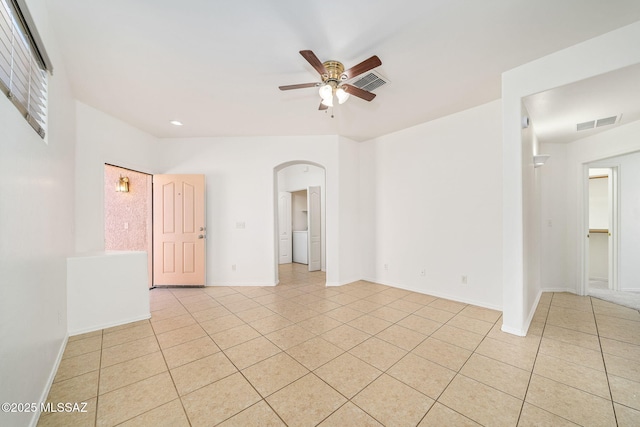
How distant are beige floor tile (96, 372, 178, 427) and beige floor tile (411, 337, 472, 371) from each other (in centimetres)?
206

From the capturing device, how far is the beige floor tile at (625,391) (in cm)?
163

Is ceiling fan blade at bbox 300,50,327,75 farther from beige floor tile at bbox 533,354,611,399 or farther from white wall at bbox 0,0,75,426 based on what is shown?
beige floor tile at bbox 533,354,611,399

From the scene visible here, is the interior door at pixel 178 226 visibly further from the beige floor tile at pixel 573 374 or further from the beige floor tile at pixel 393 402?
the beige floor tile at pixel 573 374

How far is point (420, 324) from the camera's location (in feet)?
9.23

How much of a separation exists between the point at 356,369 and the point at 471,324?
1.66m

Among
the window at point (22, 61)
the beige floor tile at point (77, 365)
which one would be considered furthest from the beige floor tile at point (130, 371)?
the window at point (22, 61)

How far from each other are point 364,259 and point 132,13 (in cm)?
446

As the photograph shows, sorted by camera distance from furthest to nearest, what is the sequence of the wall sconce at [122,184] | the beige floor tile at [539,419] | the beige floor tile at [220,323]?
1. the wall sconce at [122,184]
2. the beige floor tile at [220,323]
3. the beige floor tile at [539,419]

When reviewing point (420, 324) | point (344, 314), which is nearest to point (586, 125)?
point (420, 324)

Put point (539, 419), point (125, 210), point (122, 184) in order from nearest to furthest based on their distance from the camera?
1. point (539, 419)
2. point (122, 184)
3. point (125, 210)

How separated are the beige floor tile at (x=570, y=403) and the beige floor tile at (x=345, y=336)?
4.30 ft

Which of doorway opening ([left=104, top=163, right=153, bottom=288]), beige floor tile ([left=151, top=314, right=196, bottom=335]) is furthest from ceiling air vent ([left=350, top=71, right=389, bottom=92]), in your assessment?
doorway opening ([left=104, top=163, right=153, bottom=288])

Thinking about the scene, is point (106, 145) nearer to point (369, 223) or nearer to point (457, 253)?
point (369, 223)

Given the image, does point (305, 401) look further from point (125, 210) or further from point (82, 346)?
point (125, 210)
